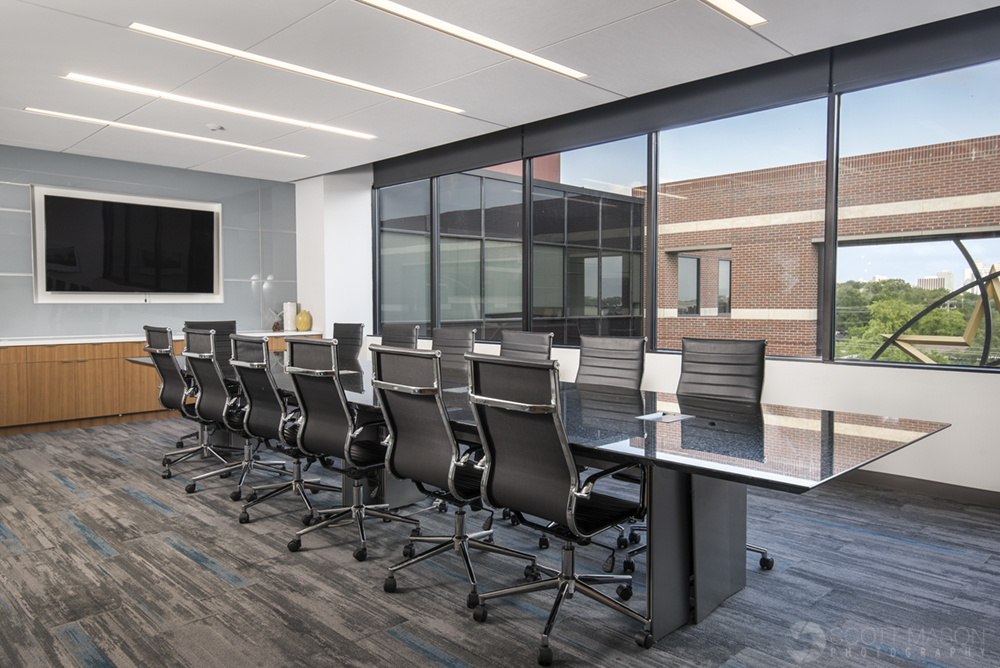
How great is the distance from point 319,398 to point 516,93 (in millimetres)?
3043

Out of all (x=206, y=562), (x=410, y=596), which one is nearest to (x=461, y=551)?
(x=410, y=596)

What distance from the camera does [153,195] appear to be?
25.4 feet

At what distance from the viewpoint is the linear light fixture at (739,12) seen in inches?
142

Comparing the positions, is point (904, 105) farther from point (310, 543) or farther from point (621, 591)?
point (310, 543)

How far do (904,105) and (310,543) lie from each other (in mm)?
4793

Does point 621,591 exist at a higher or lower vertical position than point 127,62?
lower

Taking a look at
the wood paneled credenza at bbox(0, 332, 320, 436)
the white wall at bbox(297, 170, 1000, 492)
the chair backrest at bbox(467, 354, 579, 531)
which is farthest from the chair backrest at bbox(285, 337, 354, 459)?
the wood paneled credenza at bbox(0, 332, 320, 436)

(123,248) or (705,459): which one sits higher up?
(123,248)

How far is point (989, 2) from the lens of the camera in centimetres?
358

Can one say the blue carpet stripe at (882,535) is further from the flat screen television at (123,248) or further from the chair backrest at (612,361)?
the flat screen television at (123,248)

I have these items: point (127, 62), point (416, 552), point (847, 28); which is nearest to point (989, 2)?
point (847, 28)

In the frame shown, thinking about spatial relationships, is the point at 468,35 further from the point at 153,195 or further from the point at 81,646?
the point at 153,195

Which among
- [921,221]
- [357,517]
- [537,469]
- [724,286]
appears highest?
[921,221]

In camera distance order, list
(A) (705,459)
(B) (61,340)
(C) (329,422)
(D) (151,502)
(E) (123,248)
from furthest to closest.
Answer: (E) (123,248) < (B) (61,340) < (D) (151,502) < (C) (329,422) < (A) (705,459)
